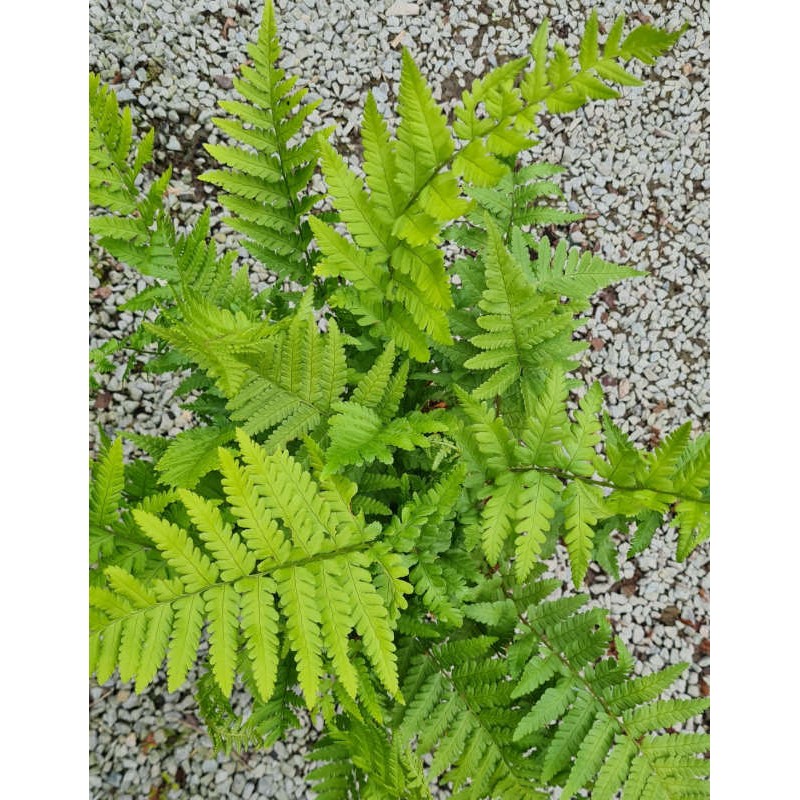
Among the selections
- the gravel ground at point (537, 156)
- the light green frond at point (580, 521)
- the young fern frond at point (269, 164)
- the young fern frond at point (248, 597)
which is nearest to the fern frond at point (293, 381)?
the young fern frond at point (248, 597)

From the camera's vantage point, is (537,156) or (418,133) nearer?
(418,133)

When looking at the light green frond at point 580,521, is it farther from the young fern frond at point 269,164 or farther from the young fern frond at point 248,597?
the young fern frond at point 269,164

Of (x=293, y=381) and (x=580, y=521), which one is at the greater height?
(x=293, y=381)

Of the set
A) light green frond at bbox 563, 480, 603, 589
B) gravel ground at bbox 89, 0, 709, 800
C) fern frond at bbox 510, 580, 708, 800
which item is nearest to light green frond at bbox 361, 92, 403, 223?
light green frond at bbox 563, 480, 603, 589

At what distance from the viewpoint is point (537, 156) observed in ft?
7.33

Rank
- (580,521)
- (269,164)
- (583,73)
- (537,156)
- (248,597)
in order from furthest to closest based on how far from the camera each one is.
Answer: (537,156) → (269,164) → (580,521) → (248,597) → (583,73)

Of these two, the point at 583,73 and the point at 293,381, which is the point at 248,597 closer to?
the point at 293,381

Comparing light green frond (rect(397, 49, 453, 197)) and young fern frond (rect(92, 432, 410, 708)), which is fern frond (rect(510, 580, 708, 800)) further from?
light green frond (rect(397, 49, 453, 197))

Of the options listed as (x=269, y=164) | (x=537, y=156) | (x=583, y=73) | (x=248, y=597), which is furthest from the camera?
(x=537, y=156)

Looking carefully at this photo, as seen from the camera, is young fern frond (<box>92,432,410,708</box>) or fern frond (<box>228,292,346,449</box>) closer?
young fern frond (<box>92,432,410,708</box>)

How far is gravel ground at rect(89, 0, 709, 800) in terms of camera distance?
2.01 meters

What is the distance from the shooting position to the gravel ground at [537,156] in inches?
79.0

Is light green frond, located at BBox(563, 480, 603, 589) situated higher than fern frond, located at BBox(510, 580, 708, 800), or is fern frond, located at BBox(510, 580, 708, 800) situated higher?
light green frond, located at BBox(563, 480, 603, 589)

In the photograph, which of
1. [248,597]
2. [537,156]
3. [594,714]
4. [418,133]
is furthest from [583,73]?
[537,156]
